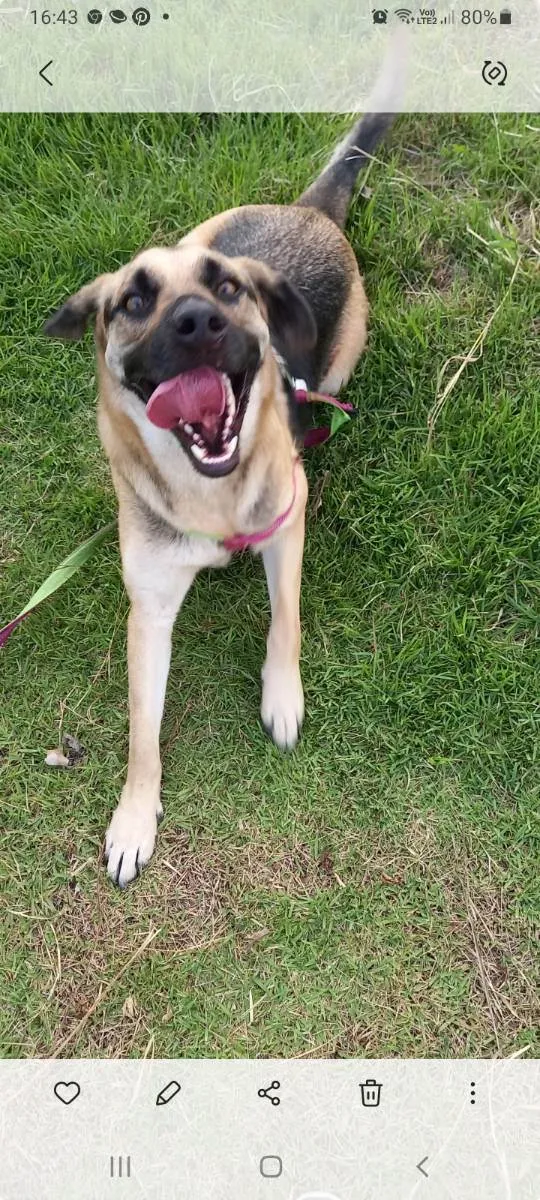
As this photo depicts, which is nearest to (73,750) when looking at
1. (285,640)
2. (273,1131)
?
(285,640)

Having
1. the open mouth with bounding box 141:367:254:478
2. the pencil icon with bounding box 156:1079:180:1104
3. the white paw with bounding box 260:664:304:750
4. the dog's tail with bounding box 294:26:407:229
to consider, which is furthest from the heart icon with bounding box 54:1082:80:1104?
the dog's tail with bounding box 294:26:407:229

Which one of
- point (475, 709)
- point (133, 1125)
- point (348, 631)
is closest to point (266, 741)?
point (348, 631)

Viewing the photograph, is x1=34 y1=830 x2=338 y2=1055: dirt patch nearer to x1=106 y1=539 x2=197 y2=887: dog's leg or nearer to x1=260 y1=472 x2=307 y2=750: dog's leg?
x1=106 y1=539 x2=197 y2=887: dog's leg

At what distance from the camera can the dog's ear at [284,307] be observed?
2.69 m

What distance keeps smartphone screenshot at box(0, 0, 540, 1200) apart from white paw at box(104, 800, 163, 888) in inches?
1.0

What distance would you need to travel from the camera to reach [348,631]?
3.41 m

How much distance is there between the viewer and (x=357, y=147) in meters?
3.68

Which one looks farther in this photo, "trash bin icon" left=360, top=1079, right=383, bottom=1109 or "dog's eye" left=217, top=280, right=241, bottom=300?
"trash bin icon" left=360, top=1079, right=383, bottom=1109

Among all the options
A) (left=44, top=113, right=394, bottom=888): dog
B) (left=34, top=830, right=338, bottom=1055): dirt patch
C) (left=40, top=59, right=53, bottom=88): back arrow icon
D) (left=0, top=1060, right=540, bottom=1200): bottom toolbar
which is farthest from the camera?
(left=40, top=59, right=53, bottom=88): back arrow icon

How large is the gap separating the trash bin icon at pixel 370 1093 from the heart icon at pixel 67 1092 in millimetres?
992

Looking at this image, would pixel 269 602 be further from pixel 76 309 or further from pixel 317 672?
pixel 76 309

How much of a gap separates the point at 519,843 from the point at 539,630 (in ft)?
2.73

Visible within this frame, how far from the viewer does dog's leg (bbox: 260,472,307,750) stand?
10.2 ft

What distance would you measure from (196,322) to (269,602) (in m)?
1.46
